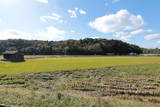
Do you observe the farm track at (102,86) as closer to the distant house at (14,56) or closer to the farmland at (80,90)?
the farmland at (80,90)

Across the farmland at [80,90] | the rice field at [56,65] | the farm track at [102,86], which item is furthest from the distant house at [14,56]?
the farm track at [102,86]

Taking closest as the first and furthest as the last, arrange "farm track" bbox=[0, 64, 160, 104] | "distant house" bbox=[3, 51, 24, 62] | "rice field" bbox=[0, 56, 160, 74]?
"farm track" bbox=[0, 64, 160, 104], "rice field" bbox=[0, 56, 160, 74], "distant house" bbox=[3, 51, 24, 62]

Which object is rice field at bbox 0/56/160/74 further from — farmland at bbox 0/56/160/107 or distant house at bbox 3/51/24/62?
distant house at bbox 3/51/24/62

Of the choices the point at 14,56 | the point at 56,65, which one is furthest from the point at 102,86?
the point at 14,56

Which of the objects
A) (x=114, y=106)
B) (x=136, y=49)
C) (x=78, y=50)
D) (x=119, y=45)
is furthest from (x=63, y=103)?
(x=136, y=49)

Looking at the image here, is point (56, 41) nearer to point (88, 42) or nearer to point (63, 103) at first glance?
point (88, 42)

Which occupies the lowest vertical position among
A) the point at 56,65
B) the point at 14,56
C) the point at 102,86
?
the point at 102,86

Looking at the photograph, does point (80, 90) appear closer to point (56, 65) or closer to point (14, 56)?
point (56, 65)

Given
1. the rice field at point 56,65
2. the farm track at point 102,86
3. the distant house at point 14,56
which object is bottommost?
the farm track at point 102,86

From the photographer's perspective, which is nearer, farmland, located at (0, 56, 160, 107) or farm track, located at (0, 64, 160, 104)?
farmland, located at (0, 56, 160, 107)

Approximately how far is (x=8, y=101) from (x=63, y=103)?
219cm

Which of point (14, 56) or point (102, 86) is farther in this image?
point (14, 56)

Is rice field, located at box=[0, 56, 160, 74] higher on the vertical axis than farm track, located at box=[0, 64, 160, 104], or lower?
higher

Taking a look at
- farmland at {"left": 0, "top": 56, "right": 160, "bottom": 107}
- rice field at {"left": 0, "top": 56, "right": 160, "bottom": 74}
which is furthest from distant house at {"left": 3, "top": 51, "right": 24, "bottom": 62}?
farmland at {"left": 0, "top": 56, "right": 160, "bottom": 107}
